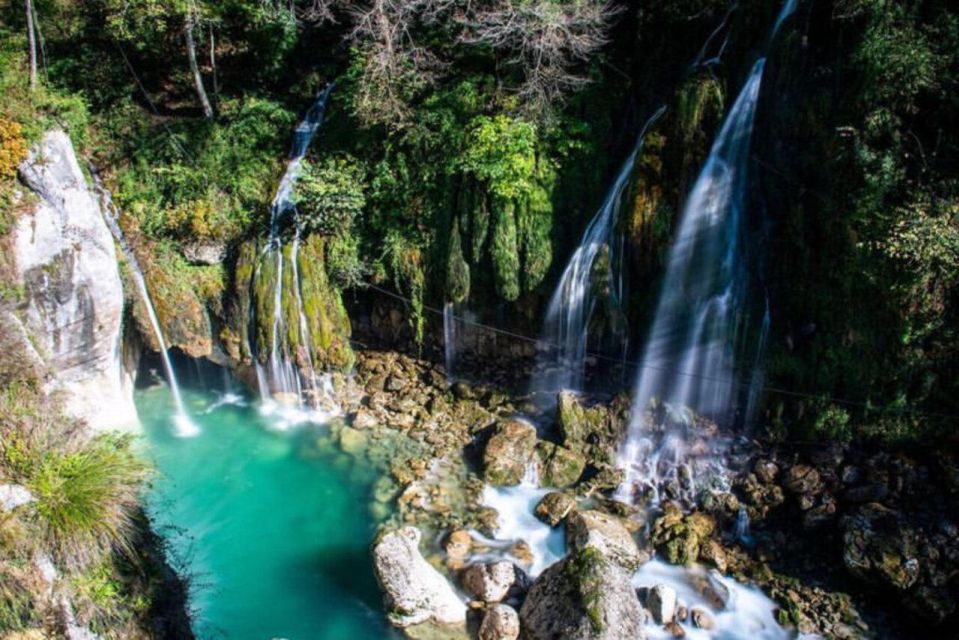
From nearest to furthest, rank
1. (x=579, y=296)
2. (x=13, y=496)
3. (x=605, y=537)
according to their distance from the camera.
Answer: (x=13, y=496)
(x=605, y=537)
(x=579, y=296)

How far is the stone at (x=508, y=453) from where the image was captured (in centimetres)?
1099

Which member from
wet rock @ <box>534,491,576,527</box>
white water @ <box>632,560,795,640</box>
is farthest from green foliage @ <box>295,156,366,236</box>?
white water @ <box>632,560,795,640</box>

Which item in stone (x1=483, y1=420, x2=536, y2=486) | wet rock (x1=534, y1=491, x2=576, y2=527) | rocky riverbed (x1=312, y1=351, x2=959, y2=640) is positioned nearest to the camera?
rocky riverbed (x1=312, y1=351, x2=959, y2=640)

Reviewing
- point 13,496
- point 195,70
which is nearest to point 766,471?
point 13,496

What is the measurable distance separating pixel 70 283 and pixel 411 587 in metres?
8.26

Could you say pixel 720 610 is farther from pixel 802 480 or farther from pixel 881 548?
pixel 802 480

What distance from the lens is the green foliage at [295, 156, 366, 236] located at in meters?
12.8

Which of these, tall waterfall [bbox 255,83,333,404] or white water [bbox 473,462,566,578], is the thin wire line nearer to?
tall waterfall [bbox 255,83,333,404]

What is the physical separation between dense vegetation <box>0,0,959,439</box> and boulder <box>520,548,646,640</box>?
4571 mm

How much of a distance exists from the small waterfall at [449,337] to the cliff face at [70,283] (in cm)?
636

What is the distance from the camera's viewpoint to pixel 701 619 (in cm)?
859

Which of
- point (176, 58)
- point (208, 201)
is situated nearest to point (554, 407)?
point (208, 201)

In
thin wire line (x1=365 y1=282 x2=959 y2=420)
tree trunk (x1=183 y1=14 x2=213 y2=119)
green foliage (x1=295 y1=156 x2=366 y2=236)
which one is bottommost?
thin wire line (x1=365 y1=282 x2=959 y2=420)

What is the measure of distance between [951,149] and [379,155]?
1008cm
